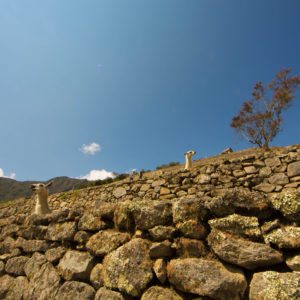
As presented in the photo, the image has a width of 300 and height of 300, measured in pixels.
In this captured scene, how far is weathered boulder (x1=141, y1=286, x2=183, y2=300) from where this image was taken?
1.87 meters

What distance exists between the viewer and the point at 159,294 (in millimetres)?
1906

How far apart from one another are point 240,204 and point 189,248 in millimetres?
632

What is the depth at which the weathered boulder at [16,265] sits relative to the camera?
3115 mm

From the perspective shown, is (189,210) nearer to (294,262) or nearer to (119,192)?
(294,262)

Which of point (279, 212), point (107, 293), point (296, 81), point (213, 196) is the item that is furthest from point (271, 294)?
point (296, 81)

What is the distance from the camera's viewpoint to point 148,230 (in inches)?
91.4

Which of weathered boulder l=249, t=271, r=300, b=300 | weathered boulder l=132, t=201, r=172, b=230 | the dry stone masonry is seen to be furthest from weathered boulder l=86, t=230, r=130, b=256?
weathered boulder l=249, t=271, r=300, b=300

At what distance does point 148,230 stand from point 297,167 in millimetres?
6176

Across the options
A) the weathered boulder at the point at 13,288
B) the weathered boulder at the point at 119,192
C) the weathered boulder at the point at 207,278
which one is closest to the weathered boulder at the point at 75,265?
the weathered boulder at the point at 13,288

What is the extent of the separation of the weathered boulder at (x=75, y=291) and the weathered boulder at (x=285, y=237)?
6.12ft

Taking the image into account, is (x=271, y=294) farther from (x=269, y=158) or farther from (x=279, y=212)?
(x=269, y=158)

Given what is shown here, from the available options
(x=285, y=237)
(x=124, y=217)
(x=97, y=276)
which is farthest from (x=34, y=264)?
(x=285, y=237)

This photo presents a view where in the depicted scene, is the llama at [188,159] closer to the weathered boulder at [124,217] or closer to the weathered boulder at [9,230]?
the weathered boulder at [9,230]

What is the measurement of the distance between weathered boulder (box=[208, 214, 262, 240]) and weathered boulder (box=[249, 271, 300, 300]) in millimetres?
304
